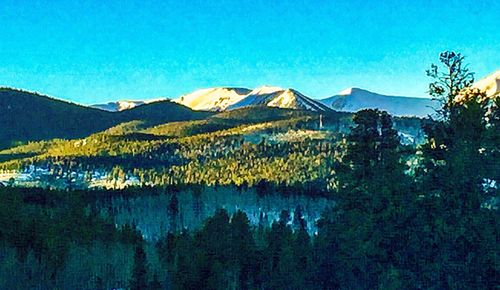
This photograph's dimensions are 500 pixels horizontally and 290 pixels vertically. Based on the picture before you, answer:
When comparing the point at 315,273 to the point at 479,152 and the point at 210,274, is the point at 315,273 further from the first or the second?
the point at 479,152

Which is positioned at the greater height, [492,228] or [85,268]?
[492,228]

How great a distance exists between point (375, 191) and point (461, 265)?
253 inches

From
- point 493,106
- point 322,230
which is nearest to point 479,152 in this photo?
point 493,106

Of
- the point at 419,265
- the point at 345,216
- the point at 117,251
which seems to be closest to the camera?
the point at 419,265

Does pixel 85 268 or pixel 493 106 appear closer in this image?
pixel 493 106

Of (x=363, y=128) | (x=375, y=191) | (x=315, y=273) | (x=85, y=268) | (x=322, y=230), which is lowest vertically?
(x=85, y=268)

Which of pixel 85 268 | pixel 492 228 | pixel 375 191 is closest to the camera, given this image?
pixel 492 228

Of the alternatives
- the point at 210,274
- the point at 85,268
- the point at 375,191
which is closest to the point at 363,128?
the point at 375,191

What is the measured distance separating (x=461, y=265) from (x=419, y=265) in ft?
7.77

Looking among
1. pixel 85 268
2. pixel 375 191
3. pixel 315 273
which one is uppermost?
pixel 375 191

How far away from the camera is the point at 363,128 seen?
134ft

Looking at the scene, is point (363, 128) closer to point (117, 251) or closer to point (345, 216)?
point (345, 216)

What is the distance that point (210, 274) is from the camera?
50594mm

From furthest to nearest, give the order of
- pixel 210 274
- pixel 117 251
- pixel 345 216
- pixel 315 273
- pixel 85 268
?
pixel 117 251 < pixel 85 268 < pixel 210 274 < pixel 315 273 < pixel 345 216
